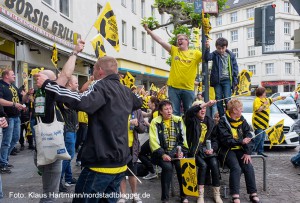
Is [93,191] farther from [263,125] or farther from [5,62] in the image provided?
[5,62]

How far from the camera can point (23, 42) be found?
12.3 m

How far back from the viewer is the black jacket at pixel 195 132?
5.58 meters

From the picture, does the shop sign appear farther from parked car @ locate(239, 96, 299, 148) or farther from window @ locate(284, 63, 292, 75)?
window @ locate(284, 63, 292, 75)

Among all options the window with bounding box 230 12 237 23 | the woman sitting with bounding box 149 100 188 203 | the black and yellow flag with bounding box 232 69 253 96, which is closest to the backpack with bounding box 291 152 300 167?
the black and yellow flag with bounding box 232 69 253 96

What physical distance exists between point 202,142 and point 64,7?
13.4 m

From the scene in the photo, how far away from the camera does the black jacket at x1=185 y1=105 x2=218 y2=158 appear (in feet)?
18.3

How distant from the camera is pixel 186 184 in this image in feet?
17.0

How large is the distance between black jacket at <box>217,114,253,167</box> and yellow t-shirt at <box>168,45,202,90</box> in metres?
1.03

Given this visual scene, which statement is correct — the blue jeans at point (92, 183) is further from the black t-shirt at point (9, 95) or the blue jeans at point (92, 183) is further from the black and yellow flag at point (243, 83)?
the black t-shirt at point (9, 95)

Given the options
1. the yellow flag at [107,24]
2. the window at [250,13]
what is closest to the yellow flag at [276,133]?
the yellow flag at [107,24]

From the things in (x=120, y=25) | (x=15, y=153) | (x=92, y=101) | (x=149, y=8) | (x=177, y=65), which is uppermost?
(x=149, y=8)

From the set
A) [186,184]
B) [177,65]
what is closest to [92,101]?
[186,184]

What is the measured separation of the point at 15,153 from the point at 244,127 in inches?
245

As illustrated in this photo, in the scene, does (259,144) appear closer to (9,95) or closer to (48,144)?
(9,95)
